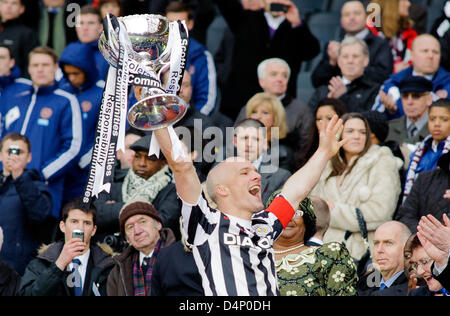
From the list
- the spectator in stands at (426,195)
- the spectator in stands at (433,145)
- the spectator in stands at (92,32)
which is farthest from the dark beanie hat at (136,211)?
the spectator in stands at (92,32)

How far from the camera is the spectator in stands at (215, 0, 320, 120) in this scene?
9.83 meters

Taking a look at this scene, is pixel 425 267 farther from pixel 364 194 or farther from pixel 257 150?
pixel 257 150

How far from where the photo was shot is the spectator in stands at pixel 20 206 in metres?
8.11

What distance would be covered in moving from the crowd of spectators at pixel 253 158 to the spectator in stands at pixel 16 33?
0.03 meters

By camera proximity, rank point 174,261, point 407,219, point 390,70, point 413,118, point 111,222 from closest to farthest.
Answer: point 174,261 → point 407,219 → point 111,222 → point 413,118 → point 390,70

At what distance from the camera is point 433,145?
7.90m

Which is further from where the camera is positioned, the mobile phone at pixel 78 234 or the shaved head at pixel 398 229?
the mobile phone at pixel 78 234

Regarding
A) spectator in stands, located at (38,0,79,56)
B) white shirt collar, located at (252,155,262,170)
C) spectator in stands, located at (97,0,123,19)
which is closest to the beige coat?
white shirt collar, located at (252,155,262,170)

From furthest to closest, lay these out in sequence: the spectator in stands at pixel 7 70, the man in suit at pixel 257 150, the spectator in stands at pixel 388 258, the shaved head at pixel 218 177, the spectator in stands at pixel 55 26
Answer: the spectator in stands at pixel 55 26 < the spectator in stands at pixel 7 70 < the man in suit at pixel 257 150 < the spectator in stands at pixel 388 258 < the shaved head at pixel 218 177

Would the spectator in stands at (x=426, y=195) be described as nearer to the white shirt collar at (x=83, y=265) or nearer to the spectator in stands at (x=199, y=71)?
the white shirt collar at (x=83, y=265)
